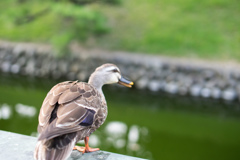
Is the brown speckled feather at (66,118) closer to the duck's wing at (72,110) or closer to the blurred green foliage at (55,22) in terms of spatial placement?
the duck's wing at (72,110)

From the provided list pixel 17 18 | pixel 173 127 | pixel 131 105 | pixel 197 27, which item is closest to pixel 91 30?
pixel 17 18

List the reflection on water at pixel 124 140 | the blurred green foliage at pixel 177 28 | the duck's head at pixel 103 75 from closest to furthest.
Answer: the duck's head at pixel 103 75, the reflection on water at pixel 124 140, the blurred green foliage at pixel 177 28

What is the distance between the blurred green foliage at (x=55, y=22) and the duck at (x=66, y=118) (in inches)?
188

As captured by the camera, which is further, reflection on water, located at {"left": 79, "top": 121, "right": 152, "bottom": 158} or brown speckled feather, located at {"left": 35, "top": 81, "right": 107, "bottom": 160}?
reflection on water, located at {"left": 79, "top": 121, "right": 152, "bottom": 158}

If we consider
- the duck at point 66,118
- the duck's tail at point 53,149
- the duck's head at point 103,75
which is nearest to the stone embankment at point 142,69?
the duck's head at point 103,75

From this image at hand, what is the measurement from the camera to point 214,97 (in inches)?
262

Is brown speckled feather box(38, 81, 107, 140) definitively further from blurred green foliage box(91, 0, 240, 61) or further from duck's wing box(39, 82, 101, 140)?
blurred green foliage box(91, 0, 240, 61)

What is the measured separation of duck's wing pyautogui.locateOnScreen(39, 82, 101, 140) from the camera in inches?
61.0

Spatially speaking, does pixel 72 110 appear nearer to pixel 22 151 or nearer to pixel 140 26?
pixel 22 151

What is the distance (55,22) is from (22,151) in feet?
24.9

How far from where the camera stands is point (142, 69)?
A: 23.3 feet

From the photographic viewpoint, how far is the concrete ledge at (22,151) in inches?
67.5

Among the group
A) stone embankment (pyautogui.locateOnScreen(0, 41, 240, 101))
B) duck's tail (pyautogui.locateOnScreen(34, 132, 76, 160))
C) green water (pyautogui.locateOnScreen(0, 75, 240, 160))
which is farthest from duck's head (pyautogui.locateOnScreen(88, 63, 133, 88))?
Answer: stone embankment (pyautogui.locateOnScreen(0, 41, 240, 101))

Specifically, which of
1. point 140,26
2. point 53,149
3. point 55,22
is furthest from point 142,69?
point 53,149
